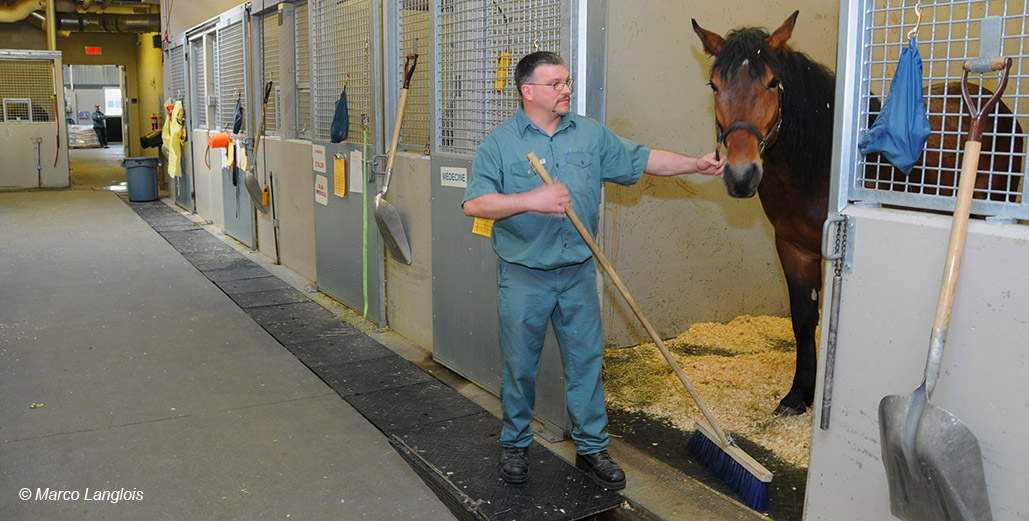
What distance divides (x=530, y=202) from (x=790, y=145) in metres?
1.33

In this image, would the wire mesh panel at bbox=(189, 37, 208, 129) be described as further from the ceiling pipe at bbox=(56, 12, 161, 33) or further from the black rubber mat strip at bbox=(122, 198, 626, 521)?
the ceiling pipe at bbox=(56, 12, 161, 33)

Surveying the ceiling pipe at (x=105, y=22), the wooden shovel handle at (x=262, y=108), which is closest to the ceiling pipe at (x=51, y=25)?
the ceiling pipe at (x=105, y=22)

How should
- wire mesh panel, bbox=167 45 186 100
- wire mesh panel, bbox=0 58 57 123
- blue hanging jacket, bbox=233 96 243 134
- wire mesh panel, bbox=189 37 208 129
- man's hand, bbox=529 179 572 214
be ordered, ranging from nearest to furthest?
man's hand, bbox=529 179 572 214 → blue hanging jacket, bbox=233 96 243 134 → wire mesh panel, bbox=189 37 208 129 → wire mesh panel, bbox=167 45 186 100 → wire mesh panel, bbox=0 58 57 123

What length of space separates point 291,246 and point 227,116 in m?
2.34

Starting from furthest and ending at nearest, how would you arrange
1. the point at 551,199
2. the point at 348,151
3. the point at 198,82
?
the point at 198,82 → the point at 348,151 → the point at 551,199

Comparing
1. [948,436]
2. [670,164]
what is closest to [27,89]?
[670,164]

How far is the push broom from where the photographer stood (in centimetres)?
278

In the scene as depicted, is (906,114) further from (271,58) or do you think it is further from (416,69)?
(271,58)

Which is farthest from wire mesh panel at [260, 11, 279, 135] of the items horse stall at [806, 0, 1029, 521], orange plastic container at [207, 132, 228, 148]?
horse stall at [806, 0, 1029, 521]

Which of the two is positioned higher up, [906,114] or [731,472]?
[906,114]

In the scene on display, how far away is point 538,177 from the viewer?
288 cm

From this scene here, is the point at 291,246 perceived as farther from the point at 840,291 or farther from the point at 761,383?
the point at 840,291

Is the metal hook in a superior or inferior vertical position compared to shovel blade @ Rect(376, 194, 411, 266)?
superior

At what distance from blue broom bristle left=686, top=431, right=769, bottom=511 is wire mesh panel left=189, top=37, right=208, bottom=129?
791 centimetres
